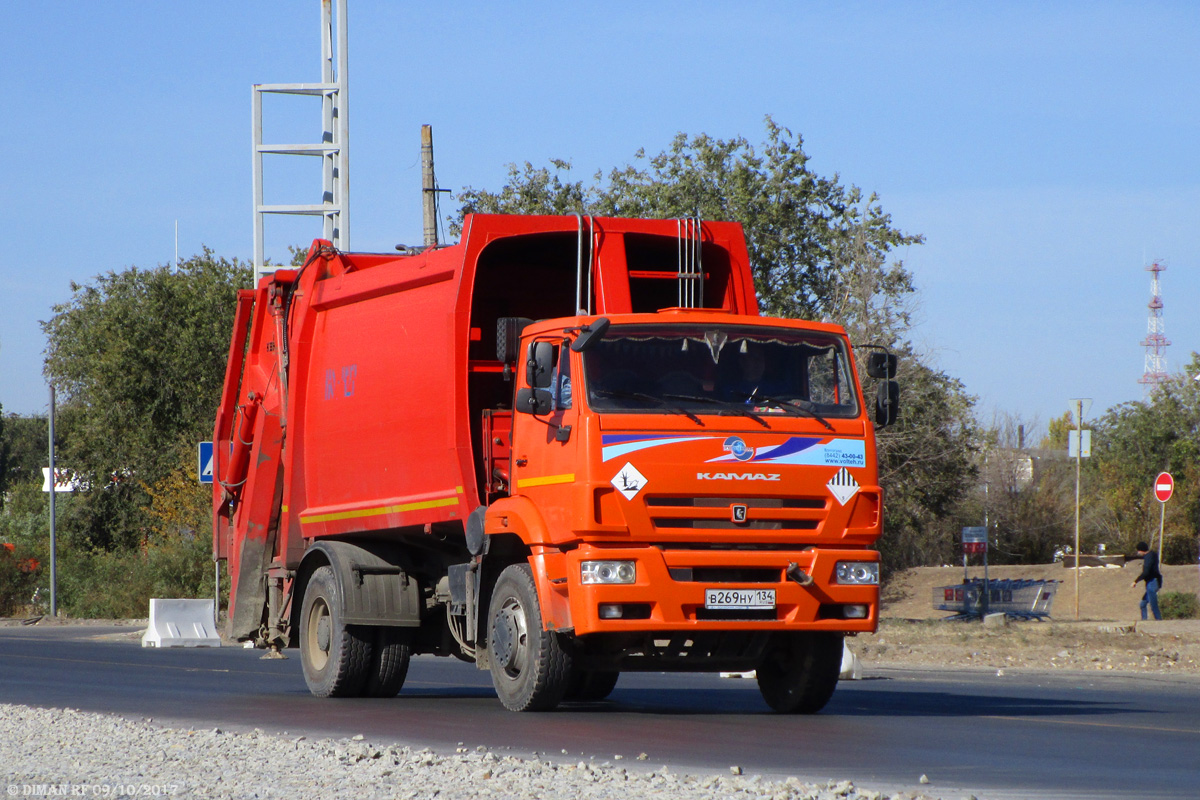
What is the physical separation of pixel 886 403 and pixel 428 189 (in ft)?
58.8

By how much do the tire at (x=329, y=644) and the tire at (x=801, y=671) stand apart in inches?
138

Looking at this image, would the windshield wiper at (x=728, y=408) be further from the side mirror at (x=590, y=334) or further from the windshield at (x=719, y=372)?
the side mirror at (x=590, y=334)

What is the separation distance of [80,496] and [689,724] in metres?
43.4

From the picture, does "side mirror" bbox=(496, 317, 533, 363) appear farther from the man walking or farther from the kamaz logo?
the man walking

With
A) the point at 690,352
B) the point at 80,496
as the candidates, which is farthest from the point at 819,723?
the point at 80,496

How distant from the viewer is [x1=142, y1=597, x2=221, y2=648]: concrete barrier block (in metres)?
25.6

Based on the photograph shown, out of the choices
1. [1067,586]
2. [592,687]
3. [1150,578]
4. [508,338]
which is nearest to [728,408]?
[508,338]

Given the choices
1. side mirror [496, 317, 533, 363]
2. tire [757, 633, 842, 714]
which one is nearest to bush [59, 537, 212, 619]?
side mirror [496, 317, 533, 363]

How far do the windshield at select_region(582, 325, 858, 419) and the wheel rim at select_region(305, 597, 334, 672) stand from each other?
4.22 m

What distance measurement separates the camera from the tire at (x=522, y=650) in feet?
36.5

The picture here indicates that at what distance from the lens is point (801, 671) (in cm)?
1194

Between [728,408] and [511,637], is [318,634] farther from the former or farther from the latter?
[728,408]

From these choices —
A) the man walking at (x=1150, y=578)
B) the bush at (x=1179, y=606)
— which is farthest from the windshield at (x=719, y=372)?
the bush at (x=1179, y=606)

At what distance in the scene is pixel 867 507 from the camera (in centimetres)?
1127
